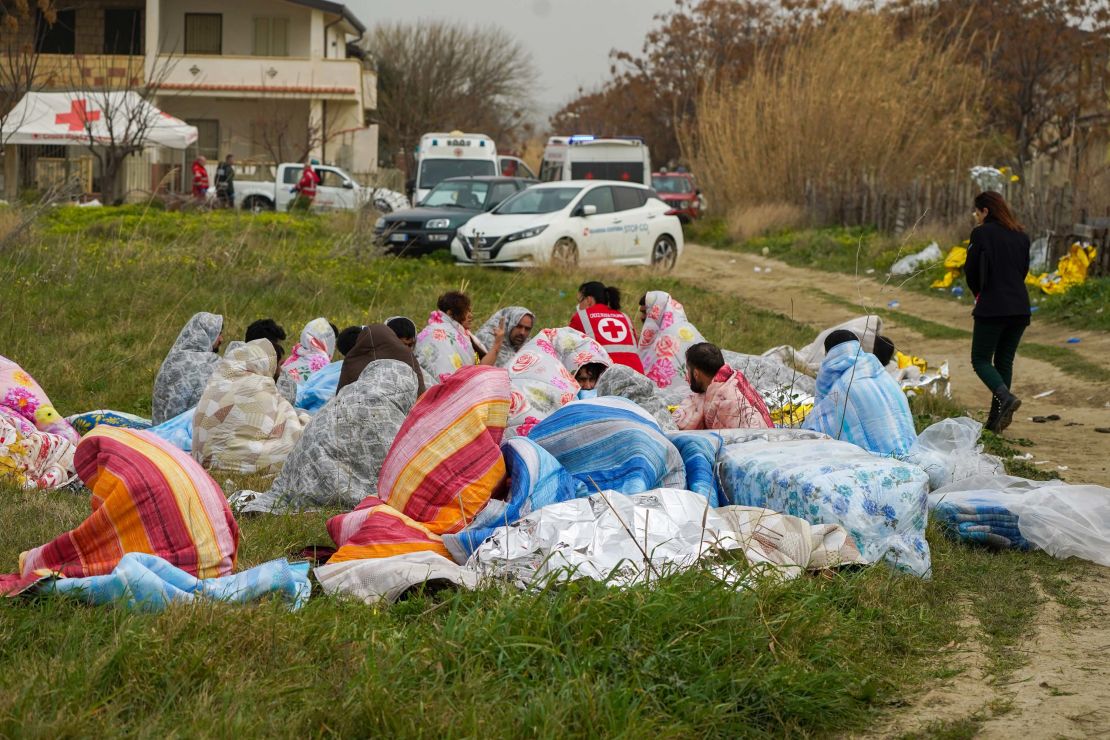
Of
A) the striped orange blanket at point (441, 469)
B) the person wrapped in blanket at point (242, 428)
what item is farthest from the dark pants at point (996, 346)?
the person wrapped in blanket at point (242, 428)

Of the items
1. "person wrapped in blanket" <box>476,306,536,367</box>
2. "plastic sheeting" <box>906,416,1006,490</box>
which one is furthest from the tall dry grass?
"plastic sheeting" <box>906,416,1006,490</box>

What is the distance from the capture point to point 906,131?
24.4 m

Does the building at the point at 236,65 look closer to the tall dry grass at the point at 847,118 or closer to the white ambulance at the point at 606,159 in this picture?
the white ambulance at the point at 606,159

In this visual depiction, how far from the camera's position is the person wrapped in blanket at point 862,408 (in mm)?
6613

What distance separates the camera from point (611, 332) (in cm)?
928

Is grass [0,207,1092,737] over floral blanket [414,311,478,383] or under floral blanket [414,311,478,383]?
under

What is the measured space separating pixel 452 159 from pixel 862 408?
1971cm

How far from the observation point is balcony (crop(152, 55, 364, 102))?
36.2 m

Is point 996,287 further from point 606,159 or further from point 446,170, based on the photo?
point 606,159

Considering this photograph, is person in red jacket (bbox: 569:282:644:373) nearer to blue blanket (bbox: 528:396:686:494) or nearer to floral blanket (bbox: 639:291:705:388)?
floral blanket (bbox: 639:291:705:388)

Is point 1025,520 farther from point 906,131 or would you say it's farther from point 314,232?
point 906,131

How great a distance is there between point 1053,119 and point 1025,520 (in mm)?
32661

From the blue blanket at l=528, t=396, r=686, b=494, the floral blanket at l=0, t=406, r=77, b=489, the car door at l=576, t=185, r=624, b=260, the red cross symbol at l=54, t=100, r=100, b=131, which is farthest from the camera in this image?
the red cross symbol at l=54, t=100, r=100, b=131

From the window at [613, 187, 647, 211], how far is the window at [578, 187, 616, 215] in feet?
0.36
